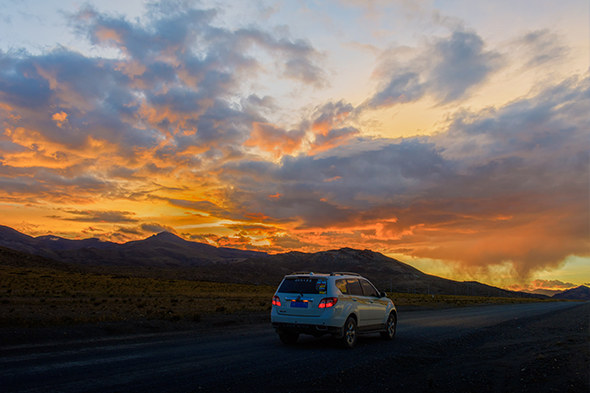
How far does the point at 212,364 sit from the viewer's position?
8969mm

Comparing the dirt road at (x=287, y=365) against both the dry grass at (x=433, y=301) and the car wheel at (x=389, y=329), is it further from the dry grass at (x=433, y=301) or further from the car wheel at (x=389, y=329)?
the dry grass at (x=433, y=301)

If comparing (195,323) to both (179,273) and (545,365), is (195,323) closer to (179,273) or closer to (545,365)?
(545,365)

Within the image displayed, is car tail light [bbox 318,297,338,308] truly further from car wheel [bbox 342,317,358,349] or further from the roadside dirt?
the roadside dirt

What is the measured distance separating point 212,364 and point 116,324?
855 cm

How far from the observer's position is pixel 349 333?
11.6 metres

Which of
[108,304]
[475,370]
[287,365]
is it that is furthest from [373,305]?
[108,304]

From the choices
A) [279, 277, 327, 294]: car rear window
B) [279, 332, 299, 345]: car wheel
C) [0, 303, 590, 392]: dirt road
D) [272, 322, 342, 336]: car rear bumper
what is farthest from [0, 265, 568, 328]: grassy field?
[272, 322, 342, 336]: car rear bumper

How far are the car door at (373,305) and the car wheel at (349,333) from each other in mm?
1049

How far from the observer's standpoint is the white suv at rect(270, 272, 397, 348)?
11156mm

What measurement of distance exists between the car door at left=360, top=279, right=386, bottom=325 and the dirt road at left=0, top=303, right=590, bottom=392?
74 centimetres

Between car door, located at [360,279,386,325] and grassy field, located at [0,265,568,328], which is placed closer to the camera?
car door, located at [360,279,386,325]

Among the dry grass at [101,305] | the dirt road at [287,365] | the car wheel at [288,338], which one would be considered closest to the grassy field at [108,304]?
the dry grass at [101,305]

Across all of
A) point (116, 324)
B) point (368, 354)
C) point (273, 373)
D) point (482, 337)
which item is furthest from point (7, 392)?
point (482, 337)

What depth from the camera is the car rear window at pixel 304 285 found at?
37.7ft
